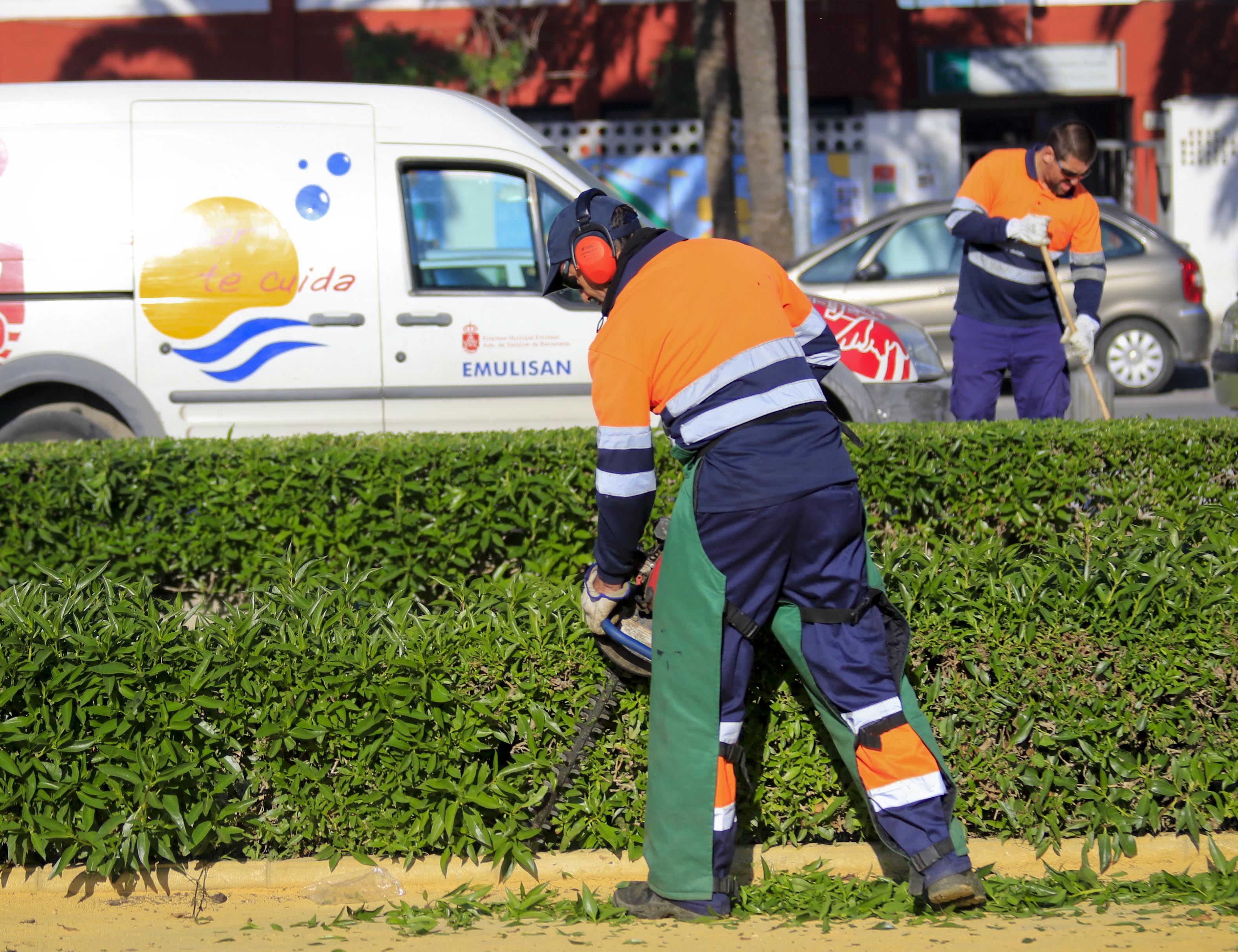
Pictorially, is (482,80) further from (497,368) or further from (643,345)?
(643,345)

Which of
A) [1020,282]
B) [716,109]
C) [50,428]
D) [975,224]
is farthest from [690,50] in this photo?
[50,428]

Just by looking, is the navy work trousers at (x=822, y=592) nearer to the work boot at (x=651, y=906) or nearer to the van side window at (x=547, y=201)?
the work boot at (x=651, y=906)

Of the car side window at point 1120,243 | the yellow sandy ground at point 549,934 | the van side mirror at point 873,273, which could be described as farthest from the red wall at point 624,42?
the yellow sandy ground at point 549,934

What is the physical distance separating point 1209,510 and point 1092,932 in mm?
1929

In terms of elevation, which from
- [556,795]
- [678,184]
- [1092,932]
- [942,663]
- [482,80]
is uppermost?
[482,80]

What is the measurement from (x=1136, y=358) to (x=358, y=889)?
413 inches

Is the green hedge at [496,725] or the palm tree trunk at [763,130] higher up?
the palm tree trunk at [763,130]

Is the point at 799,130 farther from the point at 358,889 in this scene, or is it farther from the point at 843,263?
the point at 358,889

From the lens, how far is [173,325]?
21.0 ft

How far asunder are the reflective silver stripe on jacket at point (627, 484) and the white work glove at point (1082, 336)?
3.72m

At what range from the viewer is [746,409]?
10.7ft

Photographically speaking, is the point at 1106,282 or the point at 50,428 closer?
the point at 50,428

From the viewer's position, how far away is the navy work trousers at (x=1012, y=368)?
20.5 feet

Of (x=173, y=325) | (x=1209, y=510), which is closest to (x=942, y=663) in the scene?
(x=1209, y=510)
